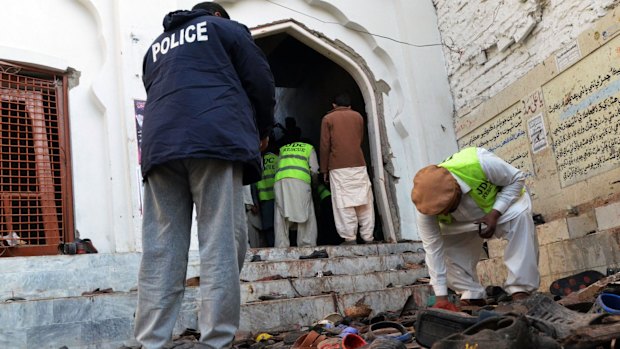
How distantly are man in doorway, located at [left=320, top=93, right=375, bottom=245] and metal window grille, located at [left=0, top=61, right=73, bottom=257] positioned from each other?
9.27ft

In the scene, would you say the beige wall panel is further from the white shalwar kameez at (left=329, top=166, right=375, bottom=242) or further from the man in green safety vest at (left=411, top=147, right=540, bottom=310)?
the white shalwar kameez at (left=329, top=166, right=375, bottom=242)

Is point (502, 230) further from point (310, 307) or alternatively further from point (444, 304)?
point (310, 307)

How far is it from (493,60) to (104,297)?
17.2ft

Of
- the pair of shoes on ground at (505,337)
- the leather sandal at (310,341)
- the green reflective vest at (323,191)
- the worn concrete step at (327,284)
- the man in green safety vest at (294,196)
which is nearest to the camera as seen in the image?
the pair of shoes on ground at (505,337)

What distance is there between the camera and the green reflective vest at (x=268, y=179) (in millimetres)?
7680

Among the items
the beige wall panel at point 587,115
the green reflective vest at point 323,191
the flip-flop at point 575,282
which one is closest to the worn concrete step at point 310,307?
the flip-flop at point 575,282

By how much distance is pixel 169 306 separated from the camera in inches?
103

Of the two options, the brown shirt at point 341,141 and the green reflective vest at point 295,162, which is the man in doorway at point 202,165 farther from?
the green reflective vest at point 295,162

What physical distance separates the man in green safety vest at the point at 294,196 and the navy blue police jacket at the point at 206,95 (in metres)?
4.19

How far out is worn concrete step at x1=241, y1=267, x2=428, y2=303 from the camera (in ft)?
15.5

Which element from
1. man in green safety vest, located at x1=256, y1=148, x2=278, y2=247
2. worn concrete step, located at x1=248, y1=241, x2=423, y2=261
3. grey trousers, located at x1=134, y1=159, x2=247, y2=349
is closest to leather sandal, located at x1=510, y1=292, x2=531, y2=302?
grey trousers, located at x1=134, y1=159, x2=247, y2=349

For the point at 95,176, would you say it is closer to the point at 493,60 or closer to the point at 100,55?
the point at 100,55

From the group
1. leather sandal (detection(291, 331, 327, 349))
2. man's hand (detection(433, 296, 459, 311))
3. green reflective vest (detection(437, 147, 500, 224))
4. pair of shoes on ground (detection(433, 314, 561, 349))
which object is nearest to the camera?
pair of shoes on ground (detection(433, 314, 561, 349))

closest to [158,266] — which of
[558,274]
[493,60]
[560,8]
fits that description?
[558,274]
